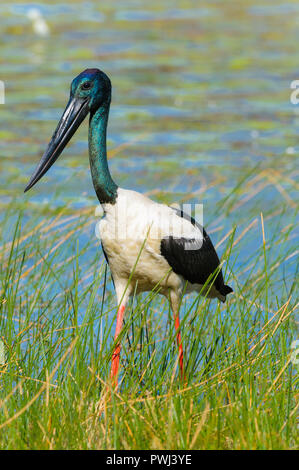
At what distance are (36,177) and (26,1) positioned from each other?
11960mm

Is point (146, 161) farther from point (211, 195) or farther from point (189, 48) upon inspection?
point (189, 48)

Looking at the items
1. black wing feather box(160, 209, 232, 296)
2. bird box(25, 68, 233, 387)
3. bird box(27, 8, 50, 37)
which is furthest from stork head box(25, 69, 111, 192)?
bird box(27, 8, 50, 37)

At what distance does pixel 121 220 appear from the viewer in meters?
3.88

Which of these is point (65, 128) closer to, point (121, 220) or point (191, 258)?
point (121, 220)

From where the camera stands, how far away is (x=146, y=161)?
8.79 m

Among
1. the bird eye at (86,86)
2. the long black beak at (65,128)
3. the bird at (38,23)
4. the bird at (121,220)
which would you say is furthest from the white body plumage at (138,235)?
the bird at (38,23)

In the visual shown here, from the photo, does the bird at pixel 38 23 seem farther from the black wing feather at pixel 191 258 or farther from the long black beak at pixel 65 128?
the long black beak at pixel 65 128

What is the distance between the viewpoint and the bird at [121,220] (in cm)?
388

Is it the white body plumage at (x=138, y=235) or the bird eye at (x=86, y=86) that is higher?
the bird eye at (x=86, y=86)

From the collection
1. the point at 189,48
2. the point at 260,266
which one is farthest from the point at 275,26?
the point at 260,266

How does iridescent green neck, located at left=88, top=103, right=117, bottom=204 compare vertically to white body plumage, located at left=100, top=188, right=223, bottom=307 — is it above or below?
above

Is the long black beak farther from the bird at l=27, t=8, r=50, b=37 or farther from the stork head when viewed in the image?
the bird at l=27, t=8, r=50, b=37

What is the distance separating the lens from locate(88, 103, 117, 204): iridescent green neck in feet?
12.7
